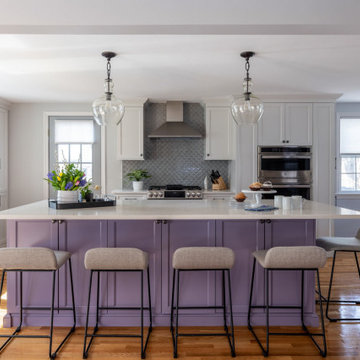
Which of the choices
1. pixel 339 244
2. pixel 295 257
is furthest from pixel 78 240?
pixel 339 244

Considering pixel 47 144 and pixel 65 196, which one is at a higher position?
pixel 47 144

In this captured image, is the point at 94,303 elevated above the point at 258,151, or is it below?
below

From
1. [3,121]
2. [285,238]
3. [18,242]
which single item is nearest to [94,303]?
[18,242]

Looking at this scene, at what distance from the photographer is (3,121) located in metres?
5.21

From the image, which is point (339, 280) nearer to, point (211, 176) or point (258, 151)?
point (258, 151)

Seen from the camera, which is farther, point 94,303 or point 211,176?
point 211,176

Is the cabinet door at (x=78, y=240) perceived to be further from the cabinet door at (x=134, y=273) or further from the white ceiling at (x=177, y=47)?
the white ceiling at (x=177, y=47)

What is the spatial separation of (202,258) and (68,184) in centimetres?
138

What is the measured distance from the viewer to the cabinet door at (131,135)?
508 centimetres

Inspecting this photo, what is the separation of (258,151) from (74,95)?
111 inches

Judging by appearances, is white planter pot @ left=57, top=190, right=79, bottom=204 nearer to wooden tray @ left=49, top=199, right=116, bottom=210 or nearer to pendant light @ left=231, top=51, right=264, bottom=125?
wooden tray @ left=49, top=199, right=116, bottom=210

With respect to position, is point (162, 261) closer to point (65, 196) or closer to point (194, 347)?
point (194, 347)

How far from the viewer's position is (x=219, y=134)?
5105 millimetres

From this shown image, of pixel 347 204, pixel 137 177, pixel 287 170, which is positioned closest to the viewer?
pixel 287 170
